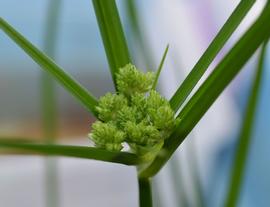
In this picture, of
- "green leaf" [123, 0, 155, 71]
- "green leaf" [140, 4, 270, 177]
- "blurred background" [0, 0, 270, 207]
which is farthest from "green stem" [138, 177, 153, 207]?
"blurred background" [0, 0, 270, 207]

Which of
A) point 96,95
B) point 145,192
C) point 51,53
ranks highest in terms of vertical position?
point 96,95

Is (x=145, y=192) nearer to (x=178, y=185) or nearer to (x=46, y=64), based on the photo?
(x=46, y=64)

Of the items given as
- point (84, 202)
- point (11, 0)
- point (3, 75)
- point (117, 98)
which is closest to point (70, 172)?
point (84, 202)

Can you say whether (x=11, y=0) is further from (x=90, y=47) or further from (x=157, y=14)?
(x=157, y=14)

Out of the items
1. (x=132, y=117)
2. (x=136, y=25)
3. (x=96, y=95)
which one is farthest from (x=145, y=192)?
(x=96, y=95)

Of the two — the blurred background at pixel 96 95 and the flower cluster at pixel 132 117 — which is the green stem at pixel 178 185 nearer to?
the flower cluster at pixel 132 117

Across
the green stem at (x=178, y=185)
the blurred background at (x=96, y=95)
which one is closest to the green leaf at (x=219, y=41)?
the green stem at (x=178, y=185)

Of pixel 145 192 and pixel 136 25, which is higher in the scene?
pixel 136 25

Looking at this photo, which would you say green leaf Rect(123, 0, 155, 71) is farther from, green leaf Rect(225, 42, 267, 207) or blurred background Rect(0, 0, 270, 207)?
blurred background Rect(0, 0, 270, 207)
